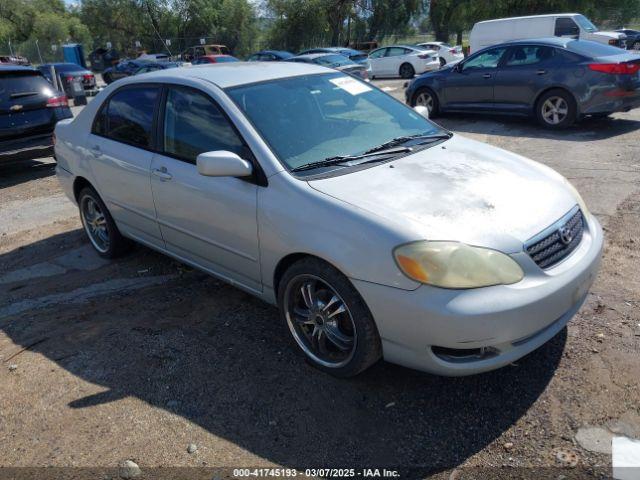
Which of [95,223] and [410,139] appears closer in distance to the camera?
[410,139]

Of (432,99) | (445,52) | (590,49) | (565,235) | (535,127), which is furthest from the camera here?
(445,52)

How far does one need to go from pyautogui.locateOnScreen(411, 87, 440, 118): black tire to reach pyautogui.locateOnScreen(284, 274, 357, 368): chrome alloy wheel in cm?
910

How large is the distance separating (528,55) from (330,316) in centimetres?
851

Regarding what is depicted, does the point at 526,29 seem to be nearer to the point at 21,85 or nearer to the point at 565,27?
the point at 565,27

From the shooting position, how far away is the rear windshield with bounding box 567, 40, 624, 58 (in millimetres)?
9023

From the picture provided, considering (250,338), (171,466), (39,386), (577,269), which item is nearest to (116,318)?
(39,386)

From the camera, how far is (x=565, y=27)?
56.6ft

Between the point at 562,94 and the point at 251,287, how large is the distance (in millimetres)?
7758

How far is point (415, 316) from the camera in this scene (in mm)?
2633

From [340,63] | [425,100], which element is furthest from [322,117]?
[340,63]

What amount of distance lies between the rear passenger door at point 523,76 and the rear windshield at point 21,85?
26.1 feet

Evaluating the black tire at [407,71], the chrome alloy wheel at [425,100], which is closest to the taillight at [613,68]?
the chrome alloy wheel at [425,100]

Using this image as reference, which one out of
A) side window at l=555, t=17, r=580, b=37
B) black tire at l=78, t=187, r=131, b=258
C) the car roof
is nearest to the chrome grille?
the car roof

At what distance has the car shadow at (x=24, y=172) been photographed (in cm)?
889
